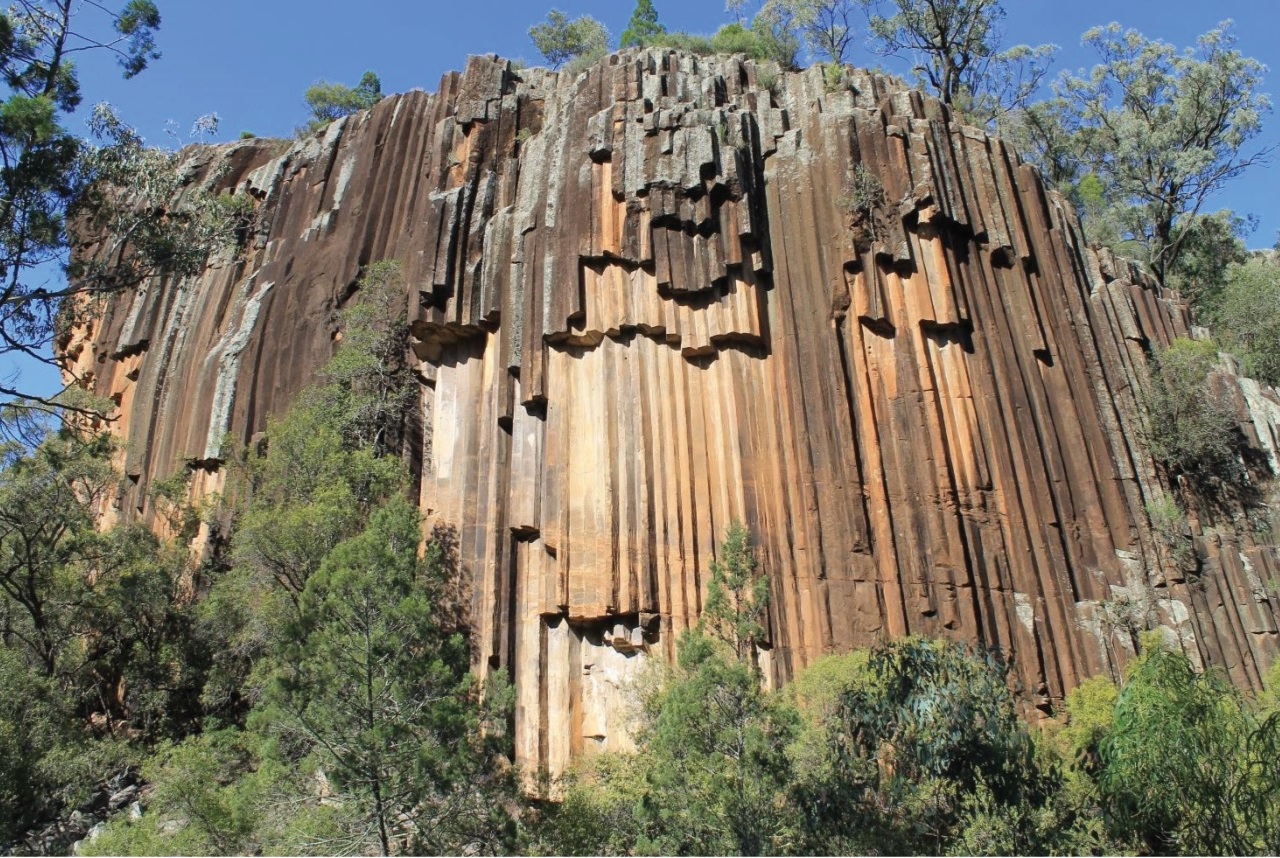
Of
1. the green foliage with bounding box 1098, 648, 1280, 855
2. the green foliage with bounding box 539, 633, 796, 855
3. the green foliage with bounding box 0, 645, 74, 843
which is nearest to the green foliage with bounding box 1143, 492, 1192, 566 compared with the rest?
the green foliage with bounding box 1098, 648, 1280, 855

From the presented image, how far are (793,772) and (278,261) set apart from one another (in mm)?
20141

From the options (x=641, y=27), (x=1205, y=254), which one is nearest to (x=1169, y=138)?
(x=1205, y=254)

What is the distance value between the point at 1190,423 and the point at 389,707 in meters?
15.4

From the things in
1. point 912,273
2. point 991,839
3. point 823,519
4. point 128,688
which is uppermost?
point 912,273

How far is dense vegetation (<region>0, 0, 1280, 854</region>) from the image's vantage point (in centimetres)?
1149

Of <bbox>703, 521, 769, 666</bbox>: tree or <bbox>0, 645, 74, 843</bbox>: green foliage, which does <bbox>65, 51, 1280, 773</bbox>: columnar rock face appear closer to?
<bbox>703, 521, 769, 666</bbox>: tree

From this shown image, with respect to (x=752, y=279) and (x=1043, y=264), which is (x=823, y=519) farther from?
(x=1043, y=264)

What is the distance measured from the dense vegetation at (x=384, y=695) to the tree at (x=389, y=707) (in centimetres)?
5

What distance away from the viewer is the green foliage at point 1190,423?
709 inches

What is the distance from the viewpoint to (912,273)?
1839 centimetres

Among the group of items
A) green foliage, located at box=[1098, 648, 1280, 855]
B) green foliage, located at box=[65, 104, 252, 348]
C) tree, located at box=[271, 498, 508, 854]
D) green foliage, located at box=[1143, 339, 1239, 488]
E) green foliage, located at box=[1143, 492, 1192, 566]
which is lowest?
green foliage, located at box=[1098, 648, 1280, 855]

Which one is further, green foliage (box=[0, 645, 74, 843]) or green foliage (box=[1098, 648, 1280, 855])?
green foliage (box=[0, 645, 74, 843])

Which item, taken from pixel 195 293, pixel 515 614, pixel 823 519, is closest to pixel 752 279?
pixel 823 519

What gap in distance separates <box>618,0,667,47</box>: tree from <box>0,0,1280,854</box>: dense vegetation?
1486 centimetres
